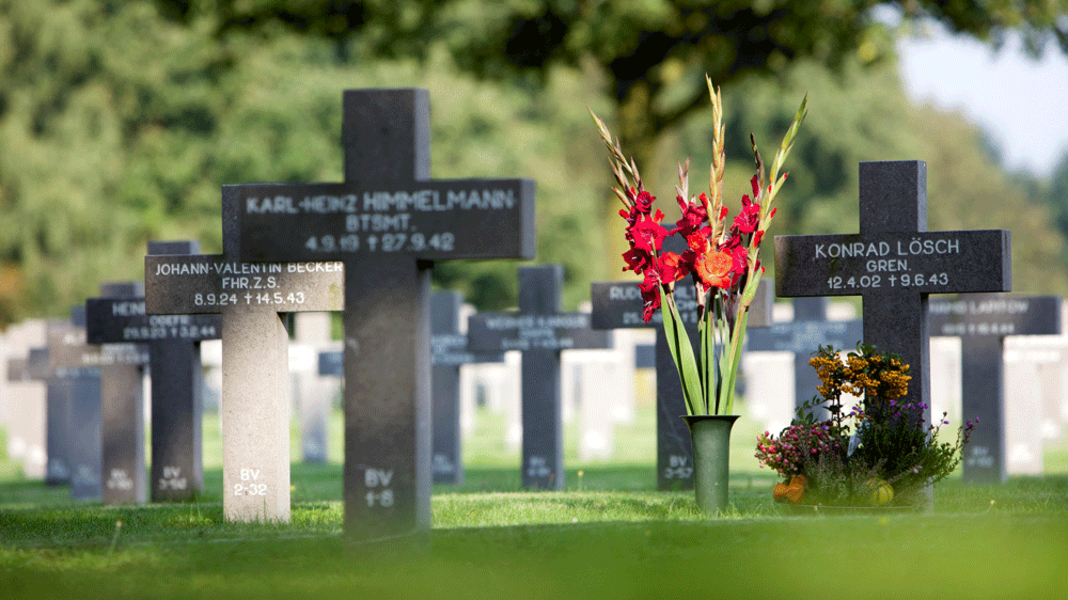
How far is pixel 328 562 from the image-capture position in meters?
6.34

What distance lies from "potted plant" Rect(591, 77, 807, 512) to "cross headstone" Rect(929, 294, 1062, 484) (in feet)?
19.1

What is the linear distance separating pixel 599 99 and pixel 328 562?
3446cm

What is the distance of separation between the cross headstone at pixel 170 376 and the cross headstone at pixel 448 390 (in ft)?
13.3

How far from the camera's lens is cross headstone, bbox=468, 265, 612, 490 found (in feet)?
46.4

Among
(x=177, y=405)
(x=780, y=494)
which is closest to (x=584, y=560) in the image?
(x=780, y=494)

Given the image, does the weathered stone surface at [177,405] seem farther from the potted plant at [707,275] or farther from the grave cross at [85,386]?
the potted plant at [707,275]

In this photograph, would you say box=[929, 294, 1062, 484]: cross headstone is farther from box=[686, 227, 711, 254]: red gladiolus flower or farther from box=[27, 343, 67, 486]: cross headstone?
box=[27, 343, 67, 486]: cross headstone

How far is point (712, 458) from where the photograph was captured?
312 inches

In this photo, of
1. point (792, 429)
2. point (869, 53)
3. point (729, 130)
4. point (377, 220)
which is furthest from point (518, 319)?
point (729, 130)

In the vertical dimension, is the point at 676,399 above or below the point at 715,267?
below

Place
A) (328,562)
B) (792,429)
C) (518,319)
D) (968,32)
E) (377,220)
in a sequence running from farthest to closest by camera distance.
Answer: (968,32) < (518,319) < (792,429) < (377,220) < (328,562)

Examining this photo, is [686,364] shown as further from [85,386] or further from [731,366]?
[85,386]

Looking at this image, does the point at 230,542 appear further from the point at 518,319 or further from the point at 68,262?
the point at 68,262

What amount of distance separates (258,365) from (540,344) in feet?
19.7
